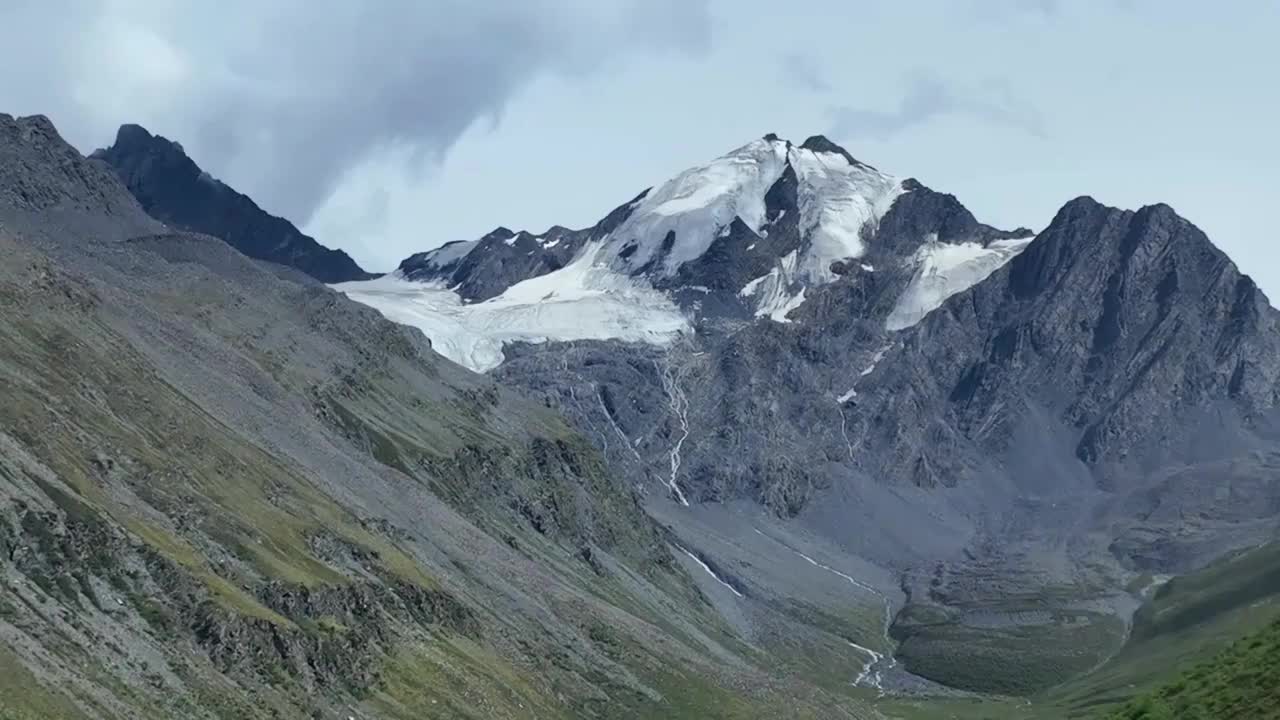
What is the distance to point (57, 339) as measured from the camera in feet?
570

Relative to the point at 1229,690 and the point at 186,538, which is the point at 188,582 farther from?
the point at 1229,690

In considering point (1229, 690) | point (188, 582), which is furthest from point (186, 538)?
point (1229, 690)

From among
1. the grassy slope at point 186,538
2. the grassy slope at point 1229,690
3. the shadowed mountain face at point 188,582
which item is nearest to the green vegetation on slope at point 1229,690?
the grassy slope at point 1229,690

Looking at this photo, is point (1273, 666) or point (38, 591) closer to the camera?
point (1273, 666)

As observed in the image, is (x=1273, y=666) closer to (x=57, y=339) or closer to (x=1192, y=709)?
(x=1192, y=709)

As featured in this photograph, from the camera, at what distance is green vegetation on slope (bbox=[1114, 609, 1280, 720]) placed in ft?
A: 146

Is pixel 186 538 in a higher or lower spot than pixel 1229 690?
lower

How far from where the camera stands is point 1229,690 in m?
46.1

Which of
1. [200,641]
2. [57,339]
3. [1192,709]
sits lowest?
[200,641]

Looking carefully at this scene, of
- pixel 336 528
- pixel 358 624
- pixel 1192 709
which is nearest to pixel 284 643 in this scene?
pixel 358 624

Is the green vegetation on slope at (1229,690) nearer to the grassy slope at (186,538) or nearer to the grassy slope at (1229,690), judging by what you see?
the grassy slope at (1229,690)

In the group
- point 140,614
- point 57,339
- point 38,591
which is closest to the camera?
point 38,591

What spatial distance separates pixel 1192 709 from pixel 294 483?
511 ft

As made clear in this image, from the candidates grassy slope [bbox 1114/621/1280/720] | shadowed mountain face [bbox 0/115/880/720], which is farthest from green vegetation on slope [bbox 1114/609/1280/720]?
shadowed mountain face [bbox 0/115/880/720]
